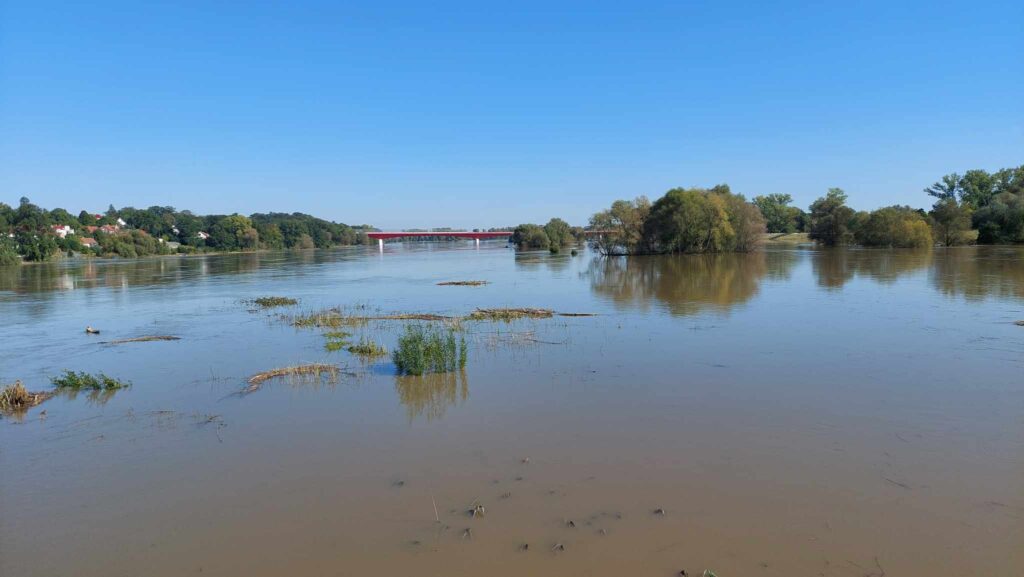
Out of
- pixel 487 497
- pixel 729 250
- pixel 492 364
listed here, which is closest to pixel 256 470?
pixel 487 497

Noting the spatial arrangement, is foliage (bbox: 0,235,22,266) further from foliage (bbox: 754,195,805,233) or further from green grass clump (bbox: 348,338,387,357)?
foliage (bbox: 754,195,805,233)

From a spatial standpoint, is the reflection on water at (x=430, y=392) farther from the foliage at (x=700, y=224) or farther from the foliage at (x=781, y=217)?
the foliage at (x=781, y=217)

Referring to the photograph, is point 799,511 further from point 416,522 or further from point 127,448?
point 127,448

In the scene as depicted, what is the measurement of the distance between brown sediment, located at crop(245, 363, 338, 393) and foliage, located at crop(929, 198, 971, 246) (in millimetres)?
86213

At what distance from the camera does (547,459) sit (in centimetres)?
796

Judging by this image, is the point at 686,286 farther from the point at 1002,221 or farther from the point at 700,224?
the point at 1002,221

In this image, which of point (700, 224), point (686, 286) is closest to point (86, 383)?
point (686, 286)

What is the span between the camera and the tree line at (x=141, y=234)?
76.2 m

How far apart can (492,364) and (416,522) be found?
7.47 metres

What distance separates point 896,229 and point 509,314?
70425 mm

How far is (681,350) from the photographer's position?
14.7 m

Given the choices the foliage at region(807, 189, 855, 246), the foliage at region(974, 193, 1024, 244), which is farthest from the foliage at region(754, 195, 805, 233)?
the foliage at region(974, 193, 1024, 244)

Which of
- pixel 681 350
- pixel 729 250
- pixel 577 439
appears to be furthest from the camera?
pixel 729 250

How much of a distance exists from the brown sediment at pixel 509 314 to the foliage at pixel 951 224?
76.2 m
